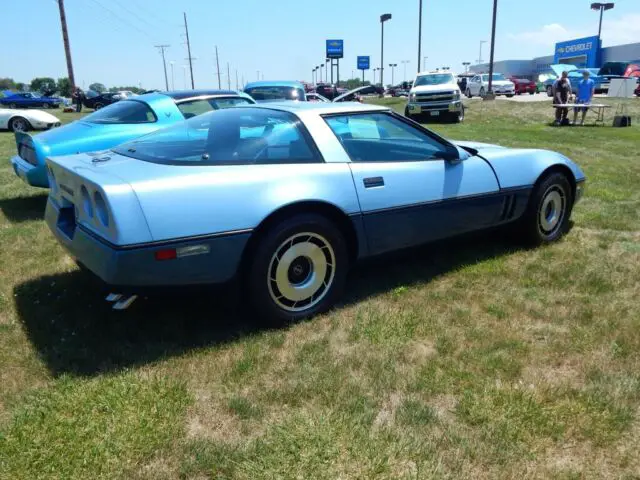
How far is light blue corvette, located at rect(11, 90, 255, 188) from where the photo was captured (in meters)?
5.45

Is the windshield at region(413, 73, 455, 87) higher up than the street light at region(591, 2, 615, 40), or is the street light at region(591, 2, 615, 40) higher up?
the street light at region(591, 2, 615, 40)

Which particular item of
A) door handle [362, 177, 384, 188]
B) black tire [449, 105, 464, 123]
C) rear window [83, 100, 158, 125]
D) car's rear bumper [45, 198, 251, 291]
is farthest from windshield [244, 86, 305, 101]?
black tire [449, 105, 464, 123]

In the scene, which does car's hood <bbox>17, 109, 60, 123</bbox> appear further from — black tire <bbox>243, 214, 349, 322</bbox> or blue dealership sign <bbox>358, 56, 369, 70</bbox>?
blue dealership sign <bbox>358, 56, 369, 70</bbox>

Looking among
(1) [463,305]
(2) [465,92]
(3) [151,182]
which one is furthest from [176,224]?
(2) [465,92]

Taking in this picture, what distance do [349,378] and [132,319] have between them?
1.44 meters

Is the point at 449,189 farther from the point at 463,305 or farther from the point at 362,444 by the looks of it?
the point at 362,444

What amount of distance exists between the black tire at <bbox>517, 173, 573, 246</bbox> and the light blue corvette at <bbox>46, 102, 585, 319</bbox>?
8.6 inches

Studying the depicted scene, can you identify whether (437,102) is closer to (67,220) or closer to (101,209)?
(67,220)

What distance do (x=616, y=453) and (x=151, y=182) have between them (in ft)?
7.80

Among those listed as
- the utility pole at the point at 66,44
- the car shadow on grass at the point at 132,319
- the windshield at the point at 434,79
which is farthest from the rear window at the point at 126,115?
the utility pole at the point at 66,44

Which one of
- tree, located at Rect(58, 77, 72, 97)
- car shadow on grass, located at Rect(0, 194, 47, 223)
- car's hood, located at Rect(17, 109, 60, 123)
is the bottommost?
car shadow on grass, located at Rect(0, 194, 47, 223)

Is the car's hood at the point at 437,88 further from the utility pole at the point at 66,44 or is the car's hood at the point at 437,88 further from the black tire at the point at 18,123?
the utility pole at the point at 66,44

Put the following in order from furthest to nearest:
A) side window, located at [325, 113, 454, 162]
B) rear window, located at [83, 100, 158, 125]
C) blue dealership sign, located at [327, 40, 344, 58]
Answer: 1. blue dealership sign, located at [327, 40, 344, 58]
2. rear window, located at [83, 100, 158, 125]
3. side window, located at [325, 113, 454, 162]

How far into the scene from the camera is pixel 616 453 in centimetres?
208
